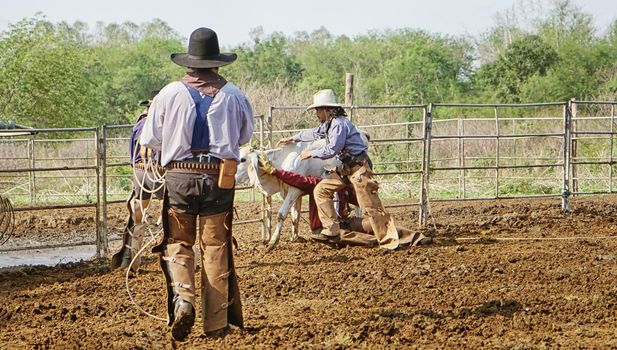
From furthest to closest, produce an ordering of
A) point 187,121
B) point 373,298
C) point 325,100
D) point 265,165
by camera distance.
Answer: point 265,165 → point 325,100 → point 373,298 → point 187,121

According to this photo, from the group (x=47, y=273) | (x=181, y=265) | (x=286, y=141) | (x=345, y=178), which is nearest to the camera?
(x=181, y=265)

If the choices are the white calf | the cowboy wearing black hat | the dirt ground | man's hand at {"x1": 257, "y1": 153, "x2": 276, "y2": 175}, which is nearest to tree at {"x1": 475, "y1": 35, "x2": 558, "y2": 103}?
the dirt ground

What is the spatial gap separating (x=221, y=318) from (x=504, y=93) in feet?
102

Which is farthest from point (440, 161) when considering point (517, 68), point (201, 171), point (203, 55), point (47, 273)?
point (517, 68)

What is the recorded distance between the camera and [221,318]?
6.08 metres

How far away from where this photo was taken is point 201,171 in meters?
6.03

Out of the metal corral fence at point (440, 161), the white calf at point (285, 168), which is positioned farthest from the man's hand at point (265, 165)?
the metal corral fence at point (440, 161)

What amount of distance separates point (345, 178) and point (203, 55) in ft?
15.3

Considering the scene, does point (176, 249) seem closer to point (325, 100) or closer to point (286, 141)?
point (325, 100)

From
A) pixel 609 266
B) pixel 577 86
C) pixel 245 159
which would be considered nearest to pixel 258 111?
pixel 577 86

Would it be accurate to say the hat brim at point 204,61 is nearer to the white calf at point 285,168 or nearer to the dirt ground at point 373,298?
the dirt ground at point 373,298

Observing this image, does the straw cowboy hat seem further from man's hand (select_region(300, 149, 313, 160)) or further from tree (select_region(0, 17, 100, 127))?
tree (select_region(0, 17, 100, 127))

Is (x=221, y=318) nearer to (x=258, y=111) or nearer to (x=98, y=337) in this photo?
(x=98, y=337)

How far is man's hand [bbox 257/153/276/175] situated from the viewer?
10.8 meters
